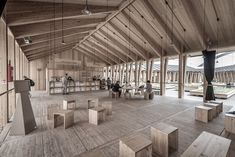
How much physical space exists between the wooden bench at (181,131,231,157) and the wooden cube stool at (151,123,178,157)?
18.0 inches

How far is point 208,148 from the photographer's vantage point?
1898 mm

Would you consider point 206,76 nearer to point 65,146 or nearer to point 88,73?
point 65,146

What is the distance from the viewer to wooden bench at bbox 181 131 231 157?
5.73 feet

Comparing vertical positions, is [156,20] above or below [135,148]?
above

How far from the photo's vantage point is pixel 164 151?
2340mm

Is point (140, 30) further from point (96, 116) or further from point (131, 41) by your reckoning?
point (96, 116)

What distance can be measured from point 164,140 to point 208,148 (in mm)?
694

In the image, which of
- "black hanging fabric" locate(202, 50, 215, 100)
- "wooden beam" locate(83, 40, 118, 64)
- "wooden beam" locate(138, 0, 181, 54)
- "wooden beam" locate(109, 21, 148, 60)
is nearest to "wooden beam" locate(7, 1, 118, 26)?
"wooden beam" locate(138, 0, 181, 54)

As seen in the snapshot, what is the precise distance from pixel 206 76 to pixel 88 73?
11.3 m

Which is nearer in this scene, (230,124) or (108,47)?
(230,124)

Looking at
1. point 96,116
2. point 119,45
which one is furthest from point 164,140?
point 119,45

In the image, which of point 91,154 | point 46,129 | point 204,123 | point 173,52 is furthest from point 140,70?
point 91,154

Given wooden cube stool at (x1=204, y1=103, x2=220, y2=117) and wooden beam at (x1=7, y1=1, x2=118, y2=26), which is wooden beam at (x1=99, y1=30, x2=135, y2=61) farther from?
wooden cube stool at (x1=204, y1=103, x2=220, y2=117)

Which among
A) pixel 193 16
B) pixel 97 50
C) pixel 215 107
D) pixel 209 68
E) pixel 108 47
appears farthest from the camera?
pixel 97 50
